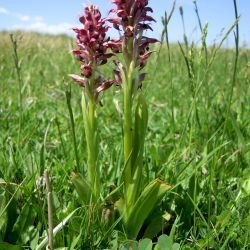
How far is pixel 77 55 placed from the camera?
59.6 inches

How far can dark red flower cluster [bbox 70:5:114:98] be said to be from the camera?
1442 mm

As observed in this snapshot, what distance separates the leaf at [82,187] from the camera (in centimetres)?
148

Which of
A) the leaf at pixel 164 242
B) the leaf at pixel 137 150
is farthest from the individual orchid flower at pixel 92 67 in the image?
the leaf at pixel 164 242

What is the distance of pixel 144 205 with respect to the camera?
1.51m

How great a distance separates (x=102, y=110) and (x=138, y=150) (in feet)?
7.55

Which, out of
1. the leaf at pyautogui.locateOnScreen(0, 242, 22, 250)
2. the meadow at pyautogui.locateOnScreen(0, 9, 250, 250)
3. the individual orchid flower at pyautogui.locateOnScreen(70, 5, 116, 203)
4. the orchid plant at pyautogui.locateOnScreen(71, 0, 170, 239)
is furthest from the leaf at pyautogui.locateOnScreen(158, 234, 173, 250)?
the leaf at pyautogui.locateOnScreen(0, 242, 22, 250)

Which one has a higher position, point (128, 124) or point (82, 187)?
point (128, 124)

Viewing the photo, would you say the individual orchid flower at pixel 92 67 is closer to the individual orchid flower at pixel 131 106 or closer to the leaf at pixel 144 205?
the individual orchid flower at pixel 131 106

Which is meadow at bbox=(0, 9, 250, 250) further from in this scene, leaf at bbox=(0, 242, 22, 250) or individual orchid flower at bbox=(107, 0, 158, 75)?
individual orchid flower at bbox=(107, 0, 158, 75)

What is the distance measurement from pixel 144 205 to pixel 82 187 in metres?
0.24

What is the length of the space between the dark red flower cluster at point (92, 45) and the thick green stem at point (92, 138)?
57 millimetres

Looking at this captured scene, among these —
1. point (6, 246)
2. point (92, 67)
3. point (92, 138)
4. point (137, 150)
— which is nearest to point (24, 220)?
point (6, 246)

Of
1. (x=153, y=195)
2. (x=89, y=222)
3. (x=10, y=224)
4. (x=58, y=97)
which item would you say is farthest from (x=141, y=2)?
(x=58, y=97)

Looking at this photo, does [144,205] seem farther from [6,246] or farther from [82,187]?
[6,246]
